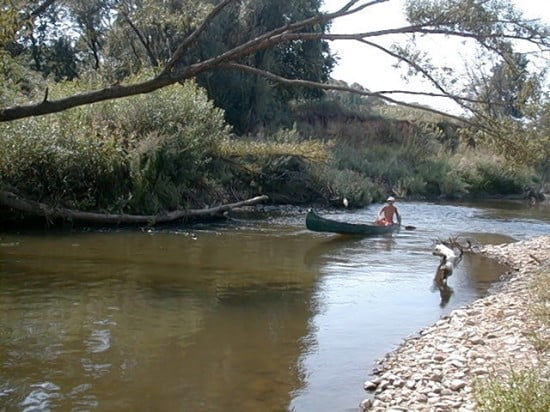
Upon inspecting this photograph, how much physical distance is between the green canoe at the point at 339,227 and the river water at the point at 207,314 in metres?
0.38

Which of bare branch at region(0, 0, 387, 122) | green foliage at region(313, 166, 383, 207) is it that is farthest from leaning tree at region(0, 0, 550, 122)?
green foliage at region(313, 166, 383, 207)

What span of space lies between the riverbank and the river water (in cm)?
36

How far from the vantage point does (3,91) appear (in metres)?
17.3

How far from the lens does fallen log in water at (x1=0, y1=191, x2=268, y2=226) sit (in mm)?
17062

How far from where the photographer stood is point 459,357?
8117mm

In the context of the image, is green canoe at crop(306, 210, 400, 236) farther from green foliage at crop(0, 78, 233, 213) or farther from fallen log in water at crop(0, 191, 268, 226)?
green foliage at crop(0, 78, 233, 213)

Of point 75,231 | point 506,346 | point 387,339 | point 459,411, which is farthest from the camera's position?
point 75,231

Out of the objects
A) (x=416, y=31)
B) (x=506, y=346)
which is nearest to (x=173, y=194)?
(x=416, y=31)

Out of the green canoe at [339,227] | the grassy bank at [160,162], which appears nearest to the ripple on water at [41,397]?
the grassy bank at [160,162]

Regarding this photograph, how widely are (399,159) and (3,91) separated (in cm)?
2450

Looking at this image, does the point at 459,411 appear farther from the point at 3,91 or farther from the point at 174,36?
the point at 174,36

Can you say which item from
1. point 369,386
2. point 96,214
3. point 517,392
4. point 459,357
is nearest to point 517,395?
point 517,392

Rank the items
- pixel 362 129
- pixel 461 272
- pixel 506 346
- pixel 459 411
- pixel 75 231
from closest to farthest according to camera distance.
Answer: pixel 459 411
pixel 506 346
pixel 461 272
pixel 75 231
pixel 362 129

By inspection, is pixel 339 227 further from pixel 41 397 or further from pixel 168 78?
pixel 41 397
